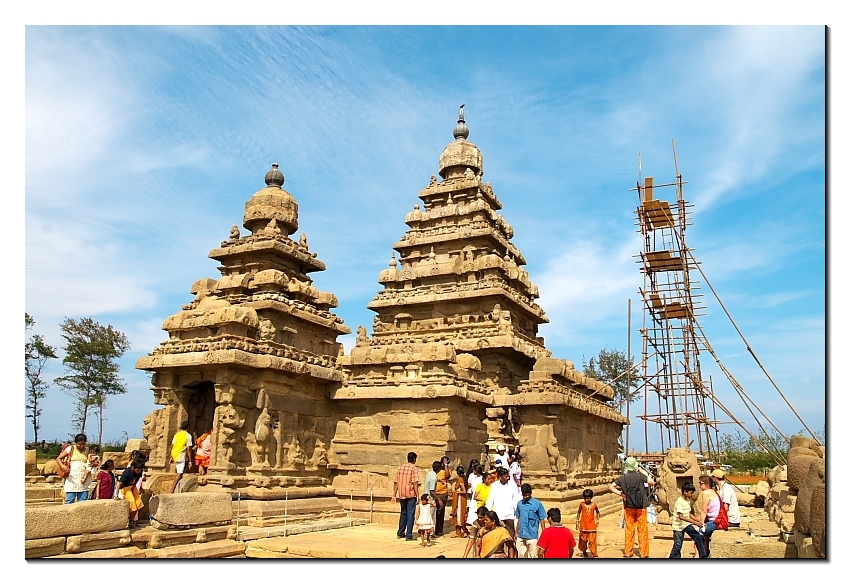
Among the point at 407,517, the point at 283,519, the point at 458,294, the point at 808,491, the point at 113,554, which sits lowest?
the point at 283,519

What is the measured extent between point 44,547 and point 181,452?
523 cm

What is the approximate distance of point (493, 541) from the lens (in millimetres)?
8352

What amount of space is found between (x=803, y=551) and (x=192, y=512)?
777 cm

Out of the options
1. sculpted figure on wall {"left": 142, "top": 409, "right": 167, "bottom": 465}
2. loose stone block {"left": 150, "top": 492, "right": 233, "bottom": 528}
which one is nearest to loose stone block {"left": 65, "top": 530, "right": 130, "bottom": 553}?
loose stone block {"left": 150, "top": 492, "right": 233, "bottom": 528}

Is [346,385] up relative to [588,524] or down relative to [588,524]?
up


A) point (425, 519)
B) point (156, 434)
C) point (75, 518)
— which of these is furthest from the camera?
point (156, 434)

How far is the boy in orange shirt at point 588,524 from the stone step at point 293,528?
16.3ft

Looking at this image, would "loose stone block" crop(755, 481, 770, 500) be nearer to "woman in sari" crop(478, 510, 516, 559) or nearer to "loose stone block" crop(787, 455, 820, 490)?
"loose stone block" crop(787, 455, 820, 490)

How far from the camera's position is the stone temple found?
14.2 meters

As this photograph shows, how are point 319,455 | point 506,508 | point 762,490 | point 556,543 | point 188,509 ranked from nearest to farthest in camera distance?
point 556,543 < point 188,509 < point 506,508 < point 319,455 < point 762,490

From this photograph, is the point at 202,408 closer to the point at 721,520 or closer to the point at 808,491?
the point at 721,520

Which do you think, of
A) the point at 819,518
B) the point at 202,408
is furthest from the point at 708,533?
the point at 202,408

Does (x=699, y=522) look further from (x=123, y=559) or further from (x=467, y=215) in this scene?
(x=467, y=215)

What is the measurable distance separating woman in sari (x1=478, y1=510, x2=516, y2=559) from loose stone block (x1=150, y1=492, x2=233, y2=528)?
12.9 feet
